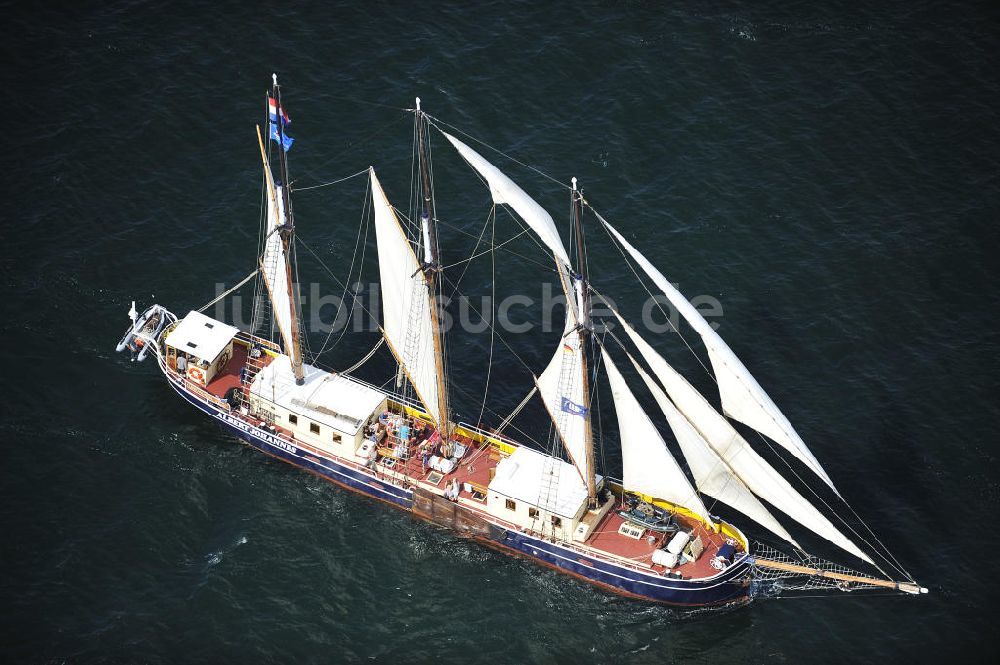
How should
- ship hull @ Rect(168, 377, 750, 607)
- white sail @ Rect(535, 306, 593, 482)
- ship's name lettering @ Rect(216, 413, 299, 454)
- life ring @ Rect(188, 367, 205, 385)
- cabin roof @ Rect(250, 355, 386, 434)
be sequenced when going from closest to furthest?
1. ship hull @ Rect(168, 377, 750, 607)
2. white sail @ Rect(535, 306, 593, 482)
3. cabin roof @ Rect(250, 355, 386, 434)
4. ship's name lettering @ Rect(216, 413, 299, 454)
5. life ring @ Rect(188, 367, 205, 385)

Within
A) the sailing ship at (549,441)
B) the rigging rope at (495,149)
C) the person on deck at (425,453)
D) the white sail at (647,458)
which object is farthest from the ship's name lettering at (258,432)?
the rigging rope at (495,149)

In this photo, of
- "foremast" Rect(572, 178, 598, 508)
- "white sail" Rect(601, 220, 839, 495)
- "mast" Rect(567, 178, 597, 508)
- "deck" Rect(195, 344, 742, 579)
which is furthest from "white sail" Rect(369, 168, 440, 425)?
"white sail" Rect(601, 220, 839, 495)

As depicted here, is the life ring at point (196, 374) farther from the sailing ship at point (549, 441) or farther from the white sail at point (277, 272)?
the white sail at point (277, 272)

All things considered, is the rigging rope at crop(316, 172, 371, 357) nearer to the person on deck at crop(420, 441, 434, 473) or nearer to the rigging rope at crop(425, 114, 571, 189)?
the rigging rope at crop(425, 114, 571, 189)

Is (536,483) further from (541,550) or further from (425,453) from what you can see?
(425,453)

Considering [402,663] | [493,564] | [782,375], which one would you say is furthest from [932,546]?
[402,663]

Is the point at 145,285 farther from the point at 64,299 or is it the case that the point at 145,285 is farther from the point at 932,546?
the point at 932,546

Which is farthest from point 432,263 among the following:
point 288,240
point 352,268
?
point 352,268
